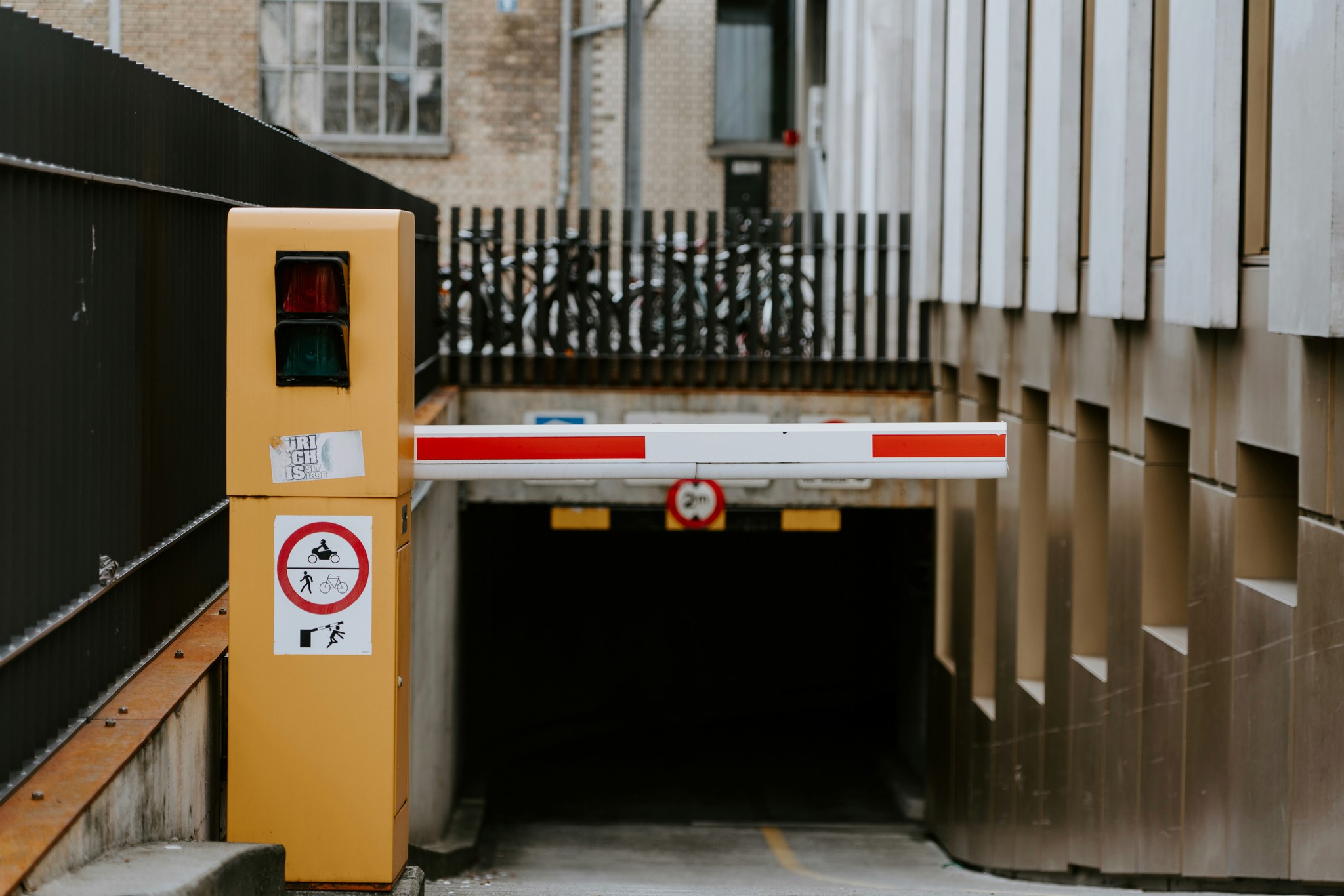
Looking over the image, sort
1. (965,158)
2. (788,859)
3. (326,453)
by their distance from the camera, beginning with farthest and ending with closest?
(788,859) < (965,158) < (326,453)

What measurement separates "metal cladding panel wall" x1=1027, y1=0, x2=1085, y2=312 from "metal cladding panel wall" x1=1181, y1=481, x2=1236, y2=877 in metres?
2.40

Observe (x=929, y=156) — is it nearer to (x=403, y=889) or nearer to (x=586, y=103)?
(x=586, y=103)

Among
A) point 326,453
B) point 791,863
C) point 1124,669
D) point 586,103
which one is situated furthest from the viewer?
point 586,103

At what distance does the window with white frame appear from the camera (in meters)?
23.6

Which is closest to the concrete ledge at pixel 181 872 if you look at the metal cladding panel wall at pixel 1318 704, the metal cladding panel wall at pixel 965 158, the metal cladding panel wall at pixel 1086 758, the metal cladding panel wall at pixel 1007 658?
the metal cladding panel wall at pixel 1318 704

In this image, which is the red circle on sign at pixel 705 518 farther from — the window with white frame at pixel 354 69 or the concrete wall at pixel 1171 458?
the window with white frame at pixel 354 69

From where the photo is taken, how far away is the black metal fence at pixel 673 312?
13891mm

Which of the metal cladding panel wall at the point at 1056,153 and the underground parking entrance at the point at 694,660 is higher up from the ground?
the metal cladding panel wall at the point at 1056,153

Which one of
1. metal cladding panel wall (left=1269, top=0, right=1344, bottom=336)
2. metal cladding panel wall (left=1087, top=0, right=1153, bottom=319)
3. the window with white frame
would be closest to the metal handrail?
metal cladding panel wall (left=1269, top=0, right=1344, bottom=336)

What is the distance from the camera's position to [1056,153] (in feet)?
33.3

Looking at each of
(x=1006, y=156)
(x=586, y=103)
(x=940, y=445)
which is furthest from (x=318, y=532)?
(x=586, y=103)

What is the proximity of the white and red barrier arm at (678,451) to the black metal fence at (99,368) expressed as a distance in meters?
0.88

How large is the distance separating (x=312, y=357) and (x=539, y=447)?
0.78m

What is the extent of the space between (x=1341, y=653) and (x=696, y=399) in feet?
26.9
